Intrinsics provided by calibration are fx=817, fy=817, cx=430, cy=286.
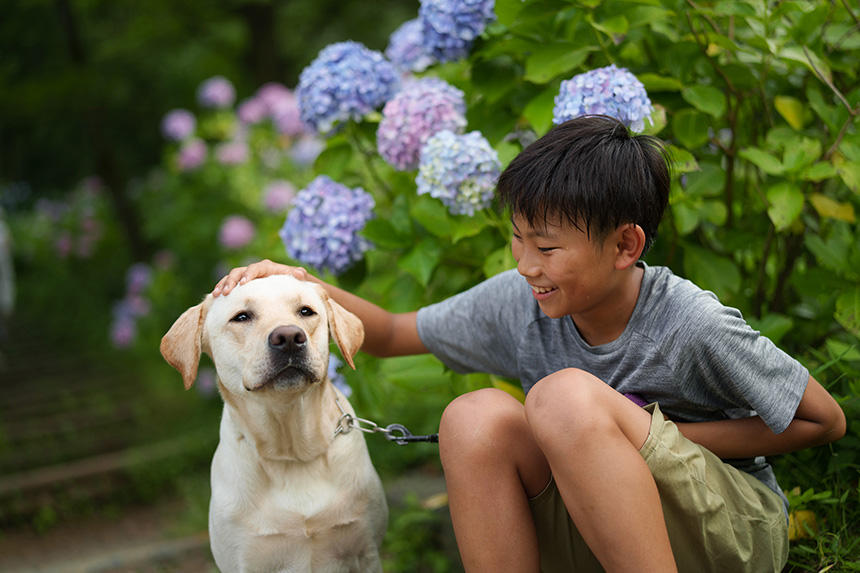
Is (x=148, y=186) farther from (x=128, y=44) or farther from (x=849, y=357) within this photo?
(x=849, y=357)

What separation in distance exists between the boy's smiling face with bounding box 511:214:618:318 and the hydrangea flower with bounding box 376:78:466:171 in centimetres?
63

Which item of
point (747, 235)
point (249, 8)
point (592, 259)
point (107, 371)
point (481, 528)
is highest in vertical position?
point (592, 259)

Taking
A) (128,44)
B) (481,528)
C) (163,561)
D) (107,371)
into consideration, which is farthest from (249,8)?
(481,528)

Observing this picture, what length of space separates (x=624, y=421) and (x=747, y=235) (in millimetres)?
1128

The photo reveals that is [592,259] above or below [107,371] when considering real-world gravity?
above

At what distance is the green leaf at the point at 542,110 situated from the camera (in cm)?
225

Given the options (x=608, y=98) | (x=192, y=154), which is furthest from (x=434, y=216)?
(x=192, y=154)

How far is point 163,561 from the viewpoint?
12.0 feet

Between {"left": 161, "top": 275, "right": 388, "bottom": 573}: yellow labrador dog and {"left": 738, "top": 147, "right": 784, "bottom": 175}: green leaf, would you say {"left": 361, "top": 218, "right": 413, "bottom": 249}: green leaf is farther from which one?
{"left": 738, "top": 147, "right": 784, "bottom": 175}: green leaf

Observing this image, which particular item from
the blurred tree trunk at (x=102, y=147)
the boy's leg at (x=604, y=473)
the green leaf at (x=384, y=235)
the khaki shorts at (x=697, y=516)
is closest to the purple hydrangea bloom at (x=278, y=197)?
the blurred tree trunk at (x=102, y=147)

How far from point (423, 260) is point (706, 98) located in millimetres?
915

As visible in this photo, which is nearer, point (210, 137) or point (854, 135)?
point (854, 135)

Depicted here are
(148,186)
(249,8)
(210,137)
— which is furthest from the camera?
(148,186)

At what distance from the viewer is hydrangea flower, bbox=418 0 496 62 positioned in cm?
241
